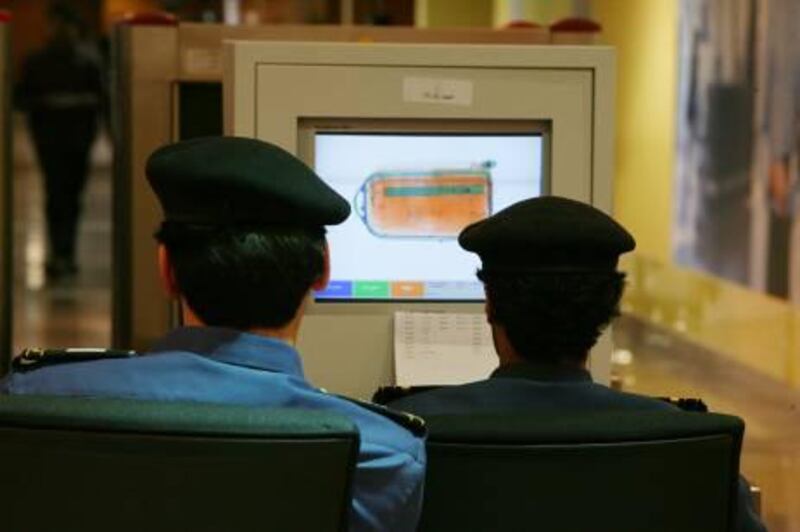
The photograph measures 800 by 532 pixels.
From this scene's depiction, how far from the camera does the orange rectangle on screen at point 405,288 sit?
283 centimetres

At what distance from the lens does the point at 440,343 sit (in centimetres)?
284

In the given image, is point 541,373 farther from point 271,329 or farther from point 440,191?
point 440,191

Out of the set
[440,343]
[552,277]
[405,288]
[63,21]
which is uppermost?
[63,21]

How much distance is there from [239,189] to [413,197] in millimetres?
1060

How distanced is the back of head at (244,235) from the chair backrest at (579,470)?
9.4 inches

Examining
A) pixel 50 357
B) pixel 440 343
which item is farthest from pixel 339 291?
pixel 50 357

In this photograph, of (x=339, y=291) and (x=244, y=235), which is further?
(x=339, y=291)

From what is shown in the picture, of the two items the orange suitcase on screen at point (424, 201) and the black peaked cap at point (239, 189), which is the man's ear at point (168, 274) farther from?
the orange suitcase on screen at point (424, 201)

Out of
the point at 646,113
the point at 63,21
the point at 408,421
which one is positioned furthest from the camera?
the point at 63,21

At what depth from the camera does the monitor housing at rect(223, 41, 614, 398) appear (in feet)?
9.09

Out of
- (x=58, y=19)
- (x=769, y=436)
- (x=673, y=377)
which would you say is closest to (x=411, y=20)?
(x=58, y=19)

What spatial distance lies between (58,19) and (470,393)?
29.2ft

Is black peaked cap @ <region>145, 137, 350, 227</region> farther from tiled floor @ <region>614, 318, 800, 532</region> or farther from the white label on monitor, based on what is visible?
tiled floor @ <region>614, 318, 800, 532</region>

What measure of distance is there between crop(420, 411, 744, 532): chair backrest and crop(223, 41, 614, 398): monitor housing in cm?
105
